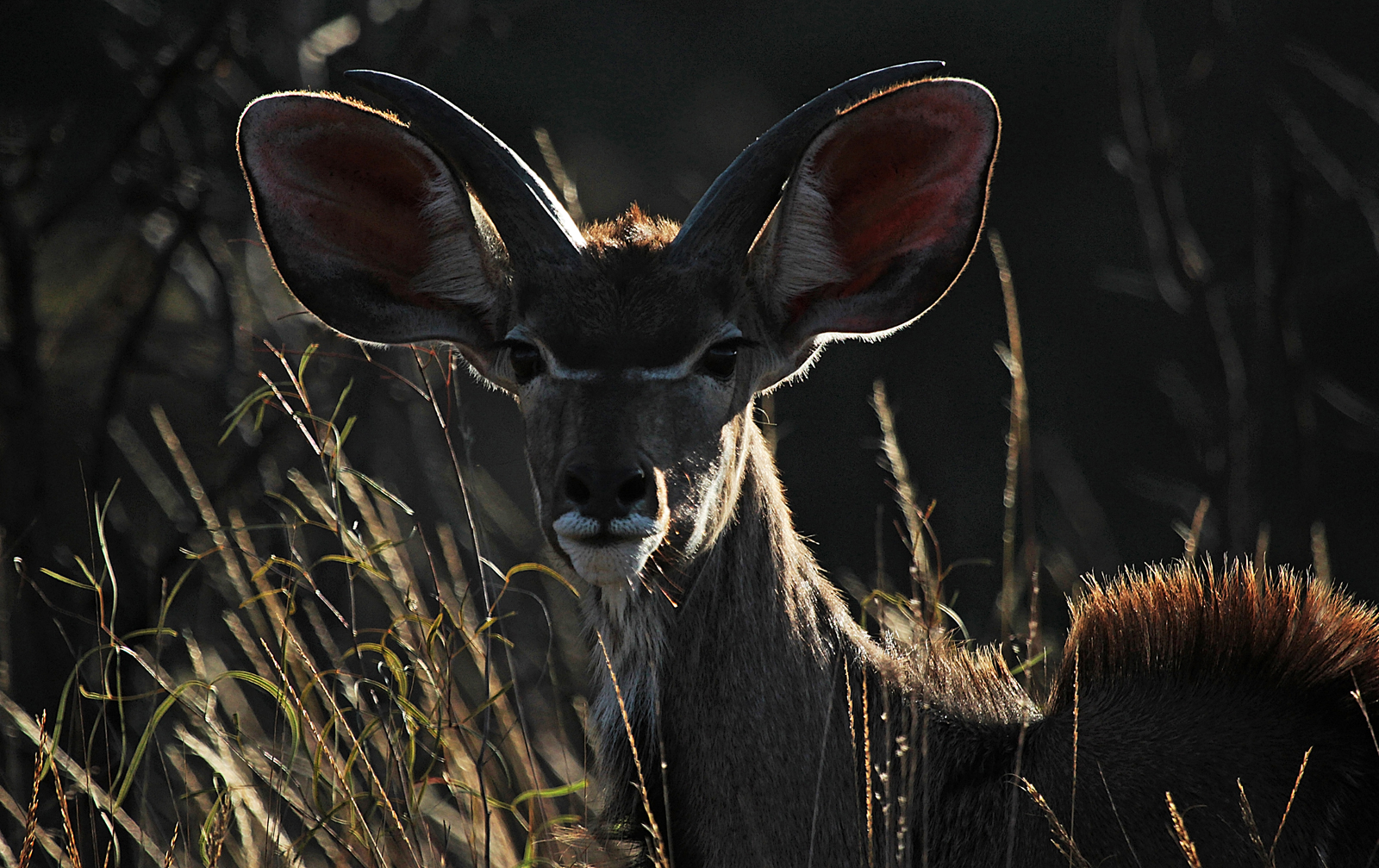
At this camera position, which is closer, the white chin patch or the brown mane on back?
the white chin patch

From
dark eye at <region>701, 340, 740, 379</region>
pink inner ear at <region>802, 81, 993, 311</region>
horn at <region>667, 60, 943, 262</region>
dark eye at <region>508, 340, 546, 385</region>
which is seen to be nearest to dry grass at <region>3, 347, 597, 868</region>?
dark eye at <region>508, 340, 546, 385</region>

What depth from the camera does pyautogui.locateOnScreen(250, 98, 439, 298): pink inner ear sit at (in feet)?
12.0

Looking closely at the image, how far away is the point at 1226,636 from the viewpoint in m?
3.67

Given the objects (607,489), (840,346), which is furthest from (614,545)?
(840,346)

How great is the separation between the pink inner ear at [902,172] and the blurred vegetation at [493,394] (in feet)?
2.09

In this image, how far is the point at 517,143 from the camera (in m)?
12.8

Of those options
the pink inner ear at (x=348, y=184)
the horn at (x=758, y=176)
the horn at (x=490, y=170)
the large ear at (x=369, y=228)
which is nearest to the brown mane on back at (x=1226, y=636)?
the horn at (x=758, y=176)

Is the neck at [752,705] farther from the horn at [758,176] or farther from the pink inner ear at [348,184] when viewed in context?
the pink inner ear at [348,184]

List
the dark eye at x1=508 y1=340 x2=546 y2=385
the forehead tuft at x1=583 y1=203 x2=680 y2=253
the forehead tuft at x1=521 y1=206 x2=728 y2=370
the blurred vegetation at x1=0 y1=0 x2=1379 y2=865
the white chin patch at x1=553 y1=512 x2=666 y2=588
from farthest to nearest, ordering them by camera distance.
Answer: the blurred vegetation at x1=0 y1=0 x2=1379 y2=865, the forehead tuft at x1=583 y1=203 x2=680 y2=253, the dark eye at x1=508 y1=340 x2=546 y2=385, the forehead tuft at x1=521 y1=206 x2=728 y2=370, the white chin patch at x1=553 y1=512 x2=666 y2=588

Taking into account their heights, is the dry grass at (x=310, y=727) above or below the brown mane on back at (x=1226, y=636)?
below

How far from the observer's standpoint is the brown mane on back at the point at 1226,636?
359 cm

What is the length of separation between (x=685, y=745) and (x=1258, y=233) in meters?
4.90

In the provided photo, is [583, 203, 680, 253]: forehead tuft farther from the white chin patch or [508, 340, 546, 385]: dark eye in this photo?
the white chin patch

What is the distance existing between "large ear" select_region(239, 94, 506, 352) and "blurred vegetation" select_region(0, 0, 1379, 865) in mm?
169
